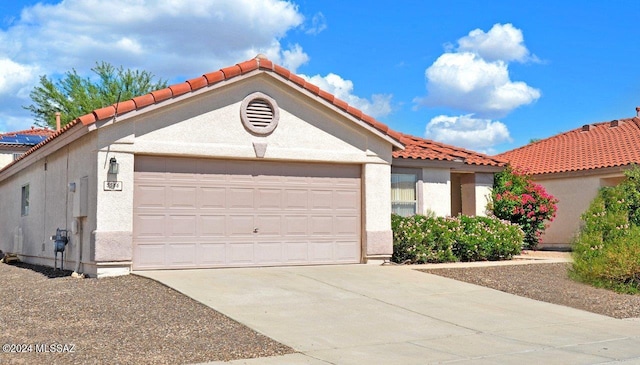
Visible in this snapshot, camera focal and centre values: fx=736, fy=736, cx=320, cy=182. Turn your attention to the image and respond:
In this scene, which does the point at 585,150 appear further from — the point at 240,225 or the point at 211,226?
the point at 211,226

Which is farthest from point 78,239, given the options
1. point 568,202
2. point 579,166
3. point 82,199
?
point 579,166

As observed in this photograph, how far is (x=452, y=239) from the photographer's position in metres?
17.4

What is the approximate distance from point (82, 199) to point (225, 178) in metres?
2.81

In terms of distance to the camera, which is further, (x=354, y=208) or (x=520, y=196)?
(x=520, y=196)

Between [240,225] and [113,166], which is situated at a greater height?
[113,166]

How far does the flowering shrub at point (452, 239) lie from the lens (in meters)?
16.9

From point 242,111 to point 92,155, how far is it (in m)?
3.07

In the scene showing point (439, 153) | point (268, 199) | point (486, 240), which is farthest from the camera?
point (439, 153)

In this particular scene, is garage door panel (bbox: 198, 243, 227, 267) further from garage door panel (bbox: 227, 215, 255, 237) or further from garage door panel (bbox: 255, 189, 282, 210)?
garage door panel (bbox: 255, 189, 282, 210)

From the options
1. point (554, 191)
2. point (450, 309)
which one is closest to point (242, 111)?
point (450, 309)

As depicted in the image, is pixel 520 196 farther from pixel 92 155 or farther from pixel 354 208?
pixel 92 155

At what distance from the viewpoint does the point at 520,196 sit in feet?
69.4

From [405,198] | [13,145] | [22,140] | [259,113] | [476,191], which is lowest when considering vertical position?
[405,198]

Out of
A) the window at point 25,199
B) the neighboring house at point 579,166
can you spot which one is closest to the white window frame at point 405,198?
the neighboring house at point 579,166
